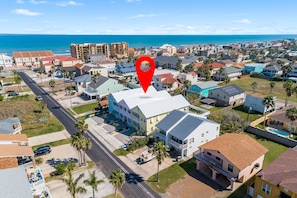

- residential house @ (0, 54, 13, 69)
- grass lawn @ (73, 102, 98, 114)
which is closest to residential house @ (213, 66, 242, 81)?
grass lawn @ (73, 102, 98, 114)

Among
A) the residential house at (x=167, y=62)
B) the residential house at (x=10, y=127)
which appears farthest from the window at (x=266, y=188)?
the residential house at (x=167, y=62)

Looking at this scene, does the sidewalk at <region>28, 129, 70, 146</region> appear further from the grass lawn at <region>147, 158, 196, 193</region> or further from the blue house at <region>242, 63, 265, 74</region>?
the blue house at <region>242, 63, 265, 74</region>

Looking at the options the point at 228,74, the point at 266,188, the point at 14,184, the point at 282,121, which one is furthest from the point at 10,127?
the point at 228,74

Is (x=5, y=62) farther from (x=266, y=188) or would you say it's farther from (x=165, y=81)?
(x=266, y=188)

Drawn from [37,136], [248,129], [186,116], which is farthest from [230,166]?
[37,136]

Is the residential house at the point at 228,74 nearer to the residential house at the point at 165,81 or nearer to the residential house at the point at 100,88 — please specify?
the residential house at the point at 165,81
